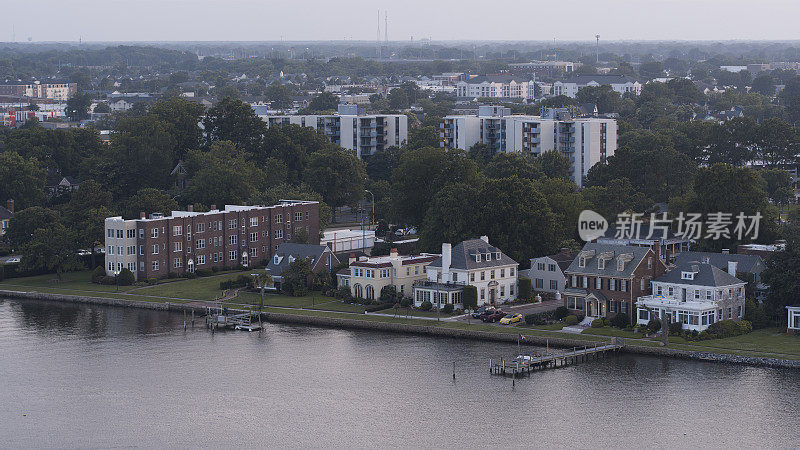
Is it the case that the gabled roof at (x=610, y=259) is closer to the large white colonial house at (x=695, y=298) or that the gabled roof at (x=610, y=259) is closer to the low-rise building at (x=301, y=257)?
the large white colonial house at (x=695, y=298)

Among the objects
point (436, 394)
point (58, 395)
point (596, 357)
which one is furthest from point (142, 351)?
point (596, 357)

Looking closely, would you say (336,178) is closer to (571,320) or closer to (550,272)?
(550,272)

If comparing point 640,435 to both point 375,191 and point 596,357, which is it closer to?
point 596,357

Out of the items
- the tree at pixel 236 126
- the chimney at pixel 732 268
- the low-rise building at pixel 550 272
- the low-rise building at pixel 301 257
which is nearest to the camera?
the chimney at pixel 732 268

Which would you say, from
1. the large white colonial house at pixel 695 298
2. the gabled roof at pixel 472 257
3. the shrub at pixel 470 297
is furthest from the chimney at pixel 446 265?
the large white colonial house at pixel 695 298

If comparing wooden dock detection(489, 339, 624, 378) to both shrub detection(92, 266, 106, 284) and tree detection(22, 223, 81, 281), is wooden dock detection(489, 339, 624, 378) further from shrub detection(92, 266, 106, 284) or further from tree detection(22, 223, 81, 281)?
tree detection(22, 223, 81, 281)

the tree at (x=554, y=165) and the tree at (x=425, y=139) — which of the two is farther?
the tree at (x=425, y=139)

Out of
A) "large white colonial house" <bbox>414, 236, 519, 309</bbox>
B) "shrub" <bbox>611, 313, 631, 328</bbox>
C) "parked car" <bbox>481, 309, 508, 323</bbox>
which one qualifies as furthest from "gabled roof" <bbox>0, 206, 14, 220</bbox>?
"shrub" <bbox>611, 313, 631, 328</bbox>

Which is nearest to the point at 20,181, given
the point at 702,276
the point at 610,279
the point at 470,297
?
the point at 470,297
